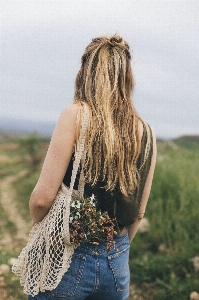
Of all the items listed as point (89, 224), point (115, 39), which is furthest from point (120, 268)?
point (115, 39)

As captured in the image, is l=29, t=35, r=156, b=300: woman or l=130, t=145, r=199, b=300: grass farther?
l=130, t=145, r=199, b=300: grass

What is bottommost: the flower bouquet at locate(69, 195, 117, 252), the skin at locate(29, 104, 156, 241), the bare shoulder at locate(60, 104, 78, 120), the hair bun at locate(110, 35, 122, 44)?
the flower bouquet at locate(69, 195, 117, 252)

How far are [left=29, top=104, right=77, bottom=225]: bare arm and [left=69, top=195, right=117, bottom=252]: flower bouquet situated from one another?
15 centimetres

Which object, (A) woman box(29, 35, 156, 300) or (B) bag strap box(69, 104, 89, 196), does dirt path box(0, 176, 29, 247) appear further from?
(B) bag strap box(69, 104, 89, 196)

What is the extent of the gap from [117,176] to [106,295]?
24.3 inches

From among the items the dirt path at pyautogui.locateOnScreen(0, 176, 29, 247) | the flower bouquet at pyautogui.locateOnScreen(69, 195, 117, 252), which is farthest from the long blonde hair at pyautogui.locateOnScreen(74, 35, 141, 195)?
the dirt path at pyautogui.locateOnScreen(0, 176, 29, 247)

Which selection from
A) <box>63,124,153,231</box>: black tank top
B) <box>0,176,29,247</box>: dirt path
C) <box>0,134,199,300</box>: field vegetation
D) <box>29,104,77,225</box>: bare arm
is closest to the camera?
<box>29,104,77,225</box>: bare arm

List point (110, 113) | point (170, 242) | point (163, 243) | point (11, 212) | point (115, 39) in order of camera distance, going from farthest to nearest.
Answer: point (11, 212) < point (163, 243) < point (170, 242) < point (115, 39) < point (110, 113)

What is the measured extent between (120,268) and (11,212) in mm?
7378

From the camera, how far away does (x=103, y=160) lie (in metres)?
1.93

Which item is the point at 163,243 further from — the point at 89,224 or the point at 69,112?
the point at 69,112

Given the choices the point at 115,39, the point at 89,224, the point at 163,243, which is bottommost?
the point at 163,243

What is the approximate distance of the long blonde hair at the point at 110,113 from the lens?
6.25ft

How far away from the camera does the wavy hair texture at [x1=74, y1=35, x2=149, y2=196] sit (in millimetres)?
1905
